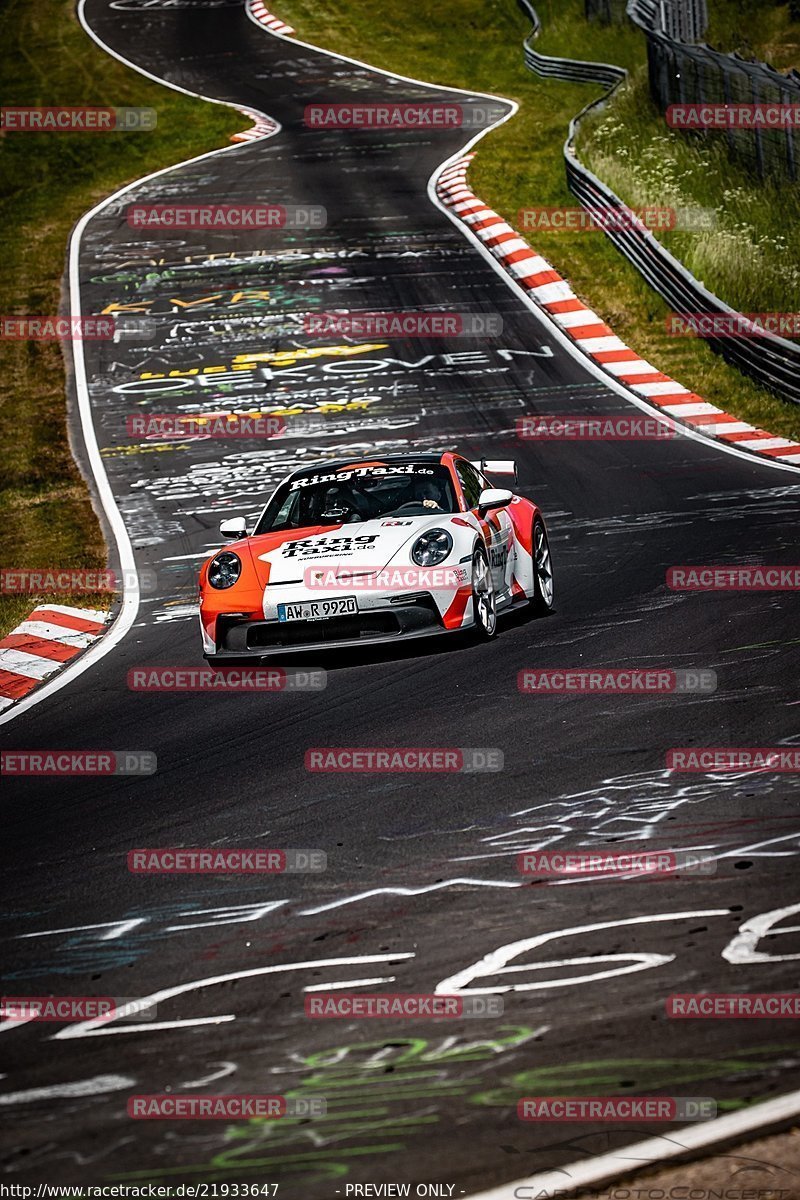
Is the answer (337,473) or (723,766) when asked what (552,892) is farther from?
(337,473)

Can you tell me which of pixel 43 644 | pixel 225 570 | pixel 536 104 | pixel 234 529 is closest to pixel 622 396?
Answer: pixel 43 644

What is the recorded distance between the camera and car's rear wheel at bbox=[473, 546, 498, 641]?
388 inches

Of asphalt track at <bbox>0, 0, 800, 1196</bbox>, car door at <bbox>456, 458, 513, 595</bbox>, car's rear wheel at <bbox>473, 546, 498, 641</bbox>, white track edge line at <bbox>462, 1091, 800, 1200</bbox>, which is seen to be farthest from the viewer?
car door at <bbox>456, 458, 513, 595</bbox>

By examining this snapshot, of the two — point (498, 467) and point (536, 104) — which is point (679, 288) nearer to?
point (498, 467)

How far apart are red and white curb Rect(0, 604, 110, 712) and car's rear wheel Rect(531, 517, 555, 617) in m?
3.36

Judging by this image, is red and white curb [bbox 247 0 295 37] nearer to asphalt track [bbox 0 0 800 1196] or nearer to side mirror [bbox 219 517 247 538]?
asphalt track [bbox 0 0 800 1196]

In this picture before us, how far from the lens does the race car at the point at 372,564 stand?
9.54 metres

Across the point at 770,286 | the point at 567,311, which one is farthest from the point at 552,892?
the point at 567,311

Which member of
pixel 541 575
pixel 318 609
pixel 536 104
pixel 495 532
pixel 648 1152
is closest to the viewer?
pixel 648 1152

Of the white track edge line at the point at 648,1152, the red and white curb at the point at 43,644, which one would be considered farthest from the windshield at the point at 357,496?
the white track edge line at the point at 648,1152

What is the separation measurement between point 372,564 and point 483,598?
806 mm

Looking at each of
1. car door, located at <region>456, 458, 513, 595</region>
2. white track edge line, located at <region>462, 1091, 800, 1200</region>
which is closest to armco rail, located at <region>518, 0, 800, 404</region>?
car door, located at <region>456, 458, 513, 595</region>

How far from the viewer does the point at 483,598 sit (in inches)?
395

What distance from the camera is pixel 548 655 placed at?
962 cm
